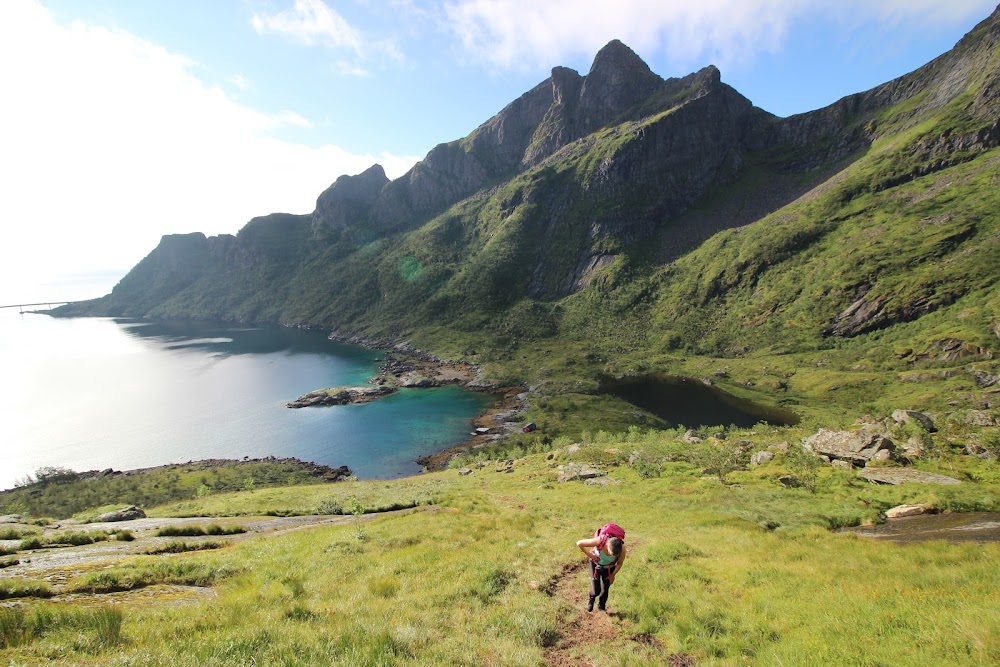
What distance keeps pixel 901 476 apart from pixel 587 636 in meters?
24.9

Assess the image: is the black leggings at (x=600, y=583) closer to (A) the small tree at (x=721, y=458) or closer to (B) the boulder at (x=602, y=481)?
(A) the small tree at (x=721, y=458)

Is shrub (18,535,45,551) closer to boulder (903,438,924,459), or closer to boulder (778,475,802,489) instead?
boulder (778,475,802,489)

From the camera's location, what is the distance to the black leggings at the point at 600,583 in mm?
10438

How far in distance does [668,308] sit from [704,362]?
39.0 meters

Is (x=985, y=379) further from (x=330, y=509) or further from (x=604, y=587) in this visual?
(x=330, y=509)

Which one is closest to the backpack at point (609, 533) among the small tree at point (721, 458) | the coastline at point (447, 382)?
the small tree at point (721, 458)

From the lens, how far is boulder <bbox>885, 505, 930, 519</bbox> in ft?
60.7

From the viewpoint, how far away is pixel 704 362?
11506cm

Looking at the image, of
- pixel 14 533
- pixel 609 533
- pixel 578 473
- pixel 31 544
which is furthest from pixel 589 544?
pixel 578 473

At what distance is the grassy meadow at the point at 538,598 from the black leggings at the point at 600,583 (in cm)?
44

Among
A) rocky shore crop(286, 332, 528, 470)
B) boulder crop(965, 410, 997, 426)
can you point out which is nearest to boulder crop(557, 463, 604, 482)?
boulder crop(965, 410, 997, 426)

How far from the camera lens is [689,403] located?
94250mm

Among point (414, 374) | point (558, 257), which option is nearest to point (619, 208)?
point (558, 257)

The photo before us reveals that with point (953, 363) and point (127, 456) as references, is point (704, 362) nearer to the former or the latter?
point (953, 363)
